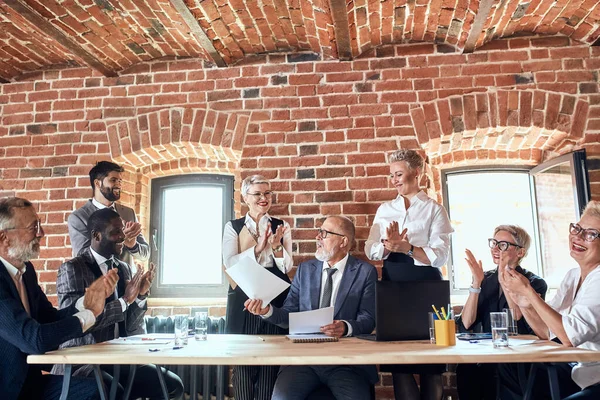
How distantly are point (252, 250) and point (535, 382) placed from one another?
1.79 m

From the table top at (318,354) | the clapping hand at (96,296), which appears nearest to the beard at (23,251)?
the clapping hand at (96,296)

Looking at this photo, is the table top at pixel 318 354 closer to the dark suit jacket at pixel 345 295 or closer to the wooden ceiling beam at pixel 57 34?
the dark suit jacket at pixel 345 295

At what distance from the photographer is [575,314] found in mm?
2125

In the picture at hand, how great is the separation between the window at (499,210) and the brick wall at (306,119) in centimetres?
25

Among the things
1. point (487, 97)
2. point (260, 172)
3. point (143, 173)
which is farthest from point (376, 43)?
point (143, 173)

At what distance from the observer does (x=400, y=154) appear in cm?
347

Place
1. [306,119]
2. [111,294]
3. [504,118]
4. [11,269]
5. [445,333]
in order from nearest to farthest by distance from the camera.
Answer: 1. [445,333]
2. [11,269]
3. [111,294]
4. [504,118]
5. [306,119]

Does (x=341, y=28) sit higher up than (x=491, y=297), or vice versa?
(x=341, y=28)

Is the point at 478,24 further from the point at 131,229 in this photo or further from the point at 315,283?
the point at 131,229

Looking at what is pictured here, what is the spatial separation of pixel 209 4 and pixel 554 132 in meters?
2.68

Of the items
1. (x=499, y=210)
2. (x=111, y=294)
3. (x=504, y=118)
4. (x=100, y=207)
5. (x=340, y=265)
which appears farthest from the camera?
(x=499, y=210)

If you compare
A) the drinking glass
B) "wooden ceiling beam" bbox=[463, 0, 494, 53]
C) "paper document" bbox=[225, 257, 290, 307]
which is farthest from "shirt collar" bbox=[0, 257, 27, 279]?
"wooden ceiling beam" bbox=[463, 0, 494, 53]

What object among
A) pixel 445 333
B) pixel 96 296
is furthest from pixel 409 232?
pixel 96 296

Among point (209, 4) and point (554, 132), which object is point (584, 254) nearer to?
point (554, 132)
